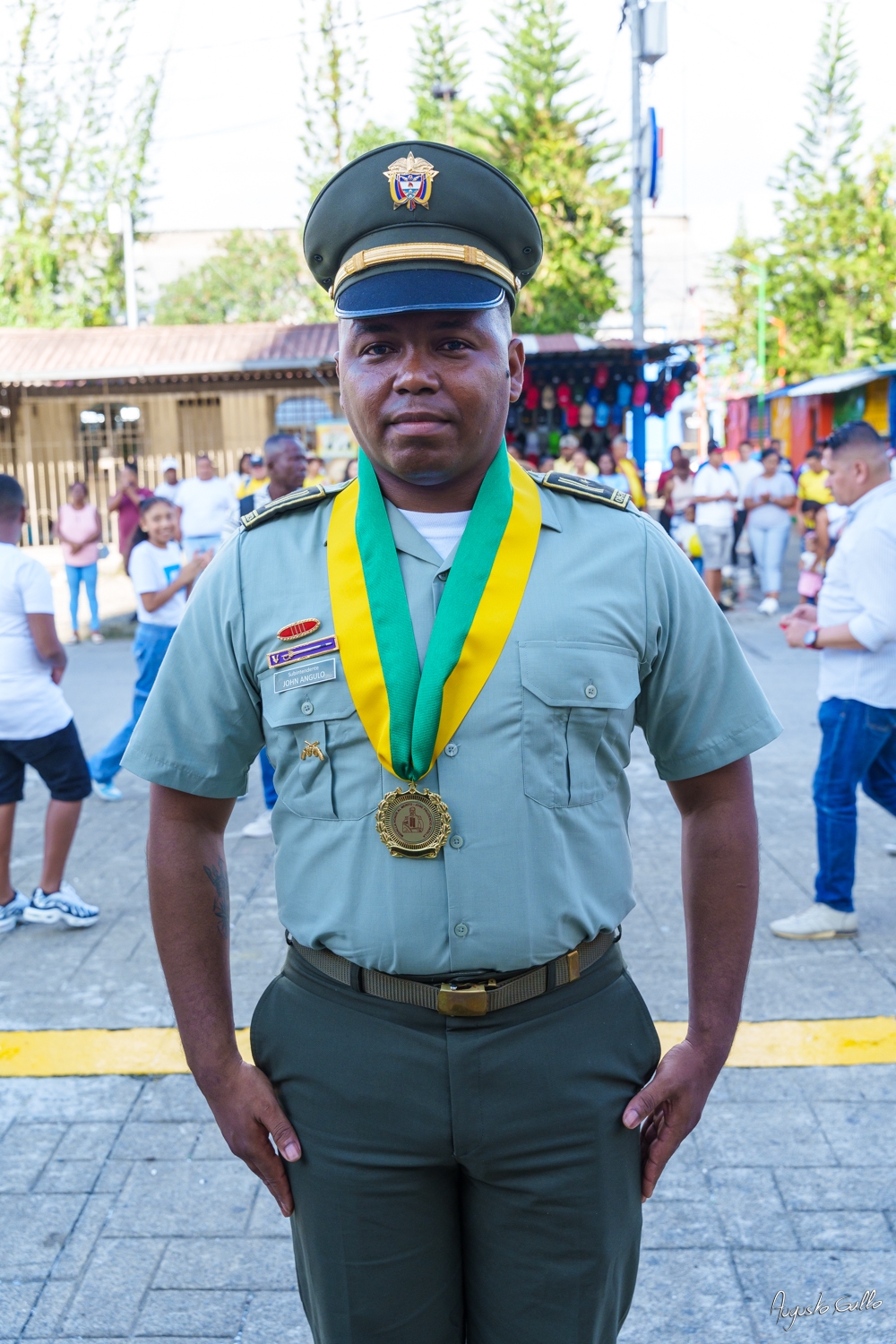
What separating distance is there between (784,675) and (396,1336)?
8.63m

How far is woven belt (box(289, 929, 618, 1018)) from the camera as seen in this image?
5.33 ft

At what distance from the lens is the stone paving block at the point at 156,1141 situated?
3.23 meters

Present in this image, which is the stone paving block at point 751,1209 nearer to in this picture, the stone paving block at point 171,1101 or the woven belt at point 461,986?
the stone paving block at point 171,1101

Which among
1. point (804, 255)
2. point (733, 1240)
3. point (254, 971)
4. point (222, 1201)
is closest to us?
point (733, 1240)

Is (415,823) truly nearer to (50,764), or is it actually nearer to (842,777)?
(842,777)

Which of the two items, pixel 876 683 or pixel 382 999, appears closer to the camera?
pixel 382 999

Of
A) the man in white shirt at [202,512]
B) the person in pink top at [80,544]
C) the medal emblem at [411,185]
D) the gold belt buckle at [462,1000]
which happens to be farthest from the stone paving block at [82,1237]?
the person in pink top at [80,544]

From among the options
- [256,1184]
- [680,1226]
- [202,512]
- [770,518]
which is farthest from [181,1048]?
[770,518]

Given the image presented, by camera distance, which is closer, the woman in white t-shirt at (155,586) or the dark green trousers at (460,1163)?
the dark green trousers at (460,1163)

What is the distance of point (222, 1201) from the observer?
3.03 m

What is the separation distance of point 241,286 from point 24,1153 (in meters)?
53.0

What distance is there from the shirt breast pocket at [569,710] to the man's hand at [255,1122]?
0.59 meters

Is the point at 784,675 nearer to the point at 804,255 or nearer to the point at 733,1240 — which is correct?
the point at 733,1240

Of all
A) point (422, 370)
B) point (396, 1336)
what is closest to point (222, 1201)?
point (396, 1336)
